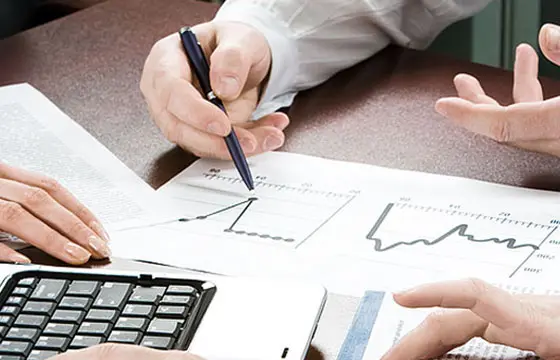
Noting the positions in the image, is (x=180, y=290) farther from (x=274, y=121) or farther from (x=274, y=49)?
(x=274, y=49)

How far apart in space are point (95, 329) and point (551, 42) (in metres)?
0.49

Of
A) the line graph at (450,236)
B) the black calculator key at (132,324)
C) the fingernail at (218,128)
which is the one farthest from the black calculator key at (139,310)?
the fingernail at (218,128)

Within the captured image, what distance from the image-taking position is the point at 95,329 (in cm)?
74

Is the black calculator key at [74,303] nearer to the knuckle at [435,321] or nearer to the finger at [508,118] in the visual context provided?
the knuckle at [435,321]

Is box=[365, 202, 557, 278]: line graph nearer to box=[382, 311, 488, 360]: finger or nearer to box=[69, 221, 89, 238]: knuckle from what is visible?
box=[382, 311, 488, 360]: finger

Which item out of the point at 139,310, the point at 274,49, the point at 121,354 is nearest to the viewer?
the point at 121,354

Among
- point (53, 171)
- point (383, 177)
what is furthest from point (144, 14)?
point (383, 177)

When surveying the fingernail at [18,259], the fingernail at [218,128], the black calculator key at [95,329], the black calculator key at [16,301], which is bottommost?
the fingernail at [218,128]

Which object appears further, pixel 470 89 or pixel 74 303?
pixel 470 89

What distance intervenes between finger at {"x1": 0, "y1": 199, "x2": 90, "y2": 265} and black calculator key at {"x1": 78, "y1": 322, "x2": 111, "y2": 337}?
5.6 inches

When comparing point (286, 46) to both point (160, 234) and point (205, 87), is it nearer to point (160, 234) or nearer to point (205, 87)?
point (205, 87)

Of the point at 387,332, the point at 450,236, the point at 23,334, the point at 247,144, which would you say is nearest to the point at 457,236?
the point at 450,236

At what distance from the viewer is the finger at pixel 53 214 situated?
2.92 feet

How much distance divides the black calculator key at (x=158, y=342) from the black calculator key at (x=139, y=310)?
27mm
